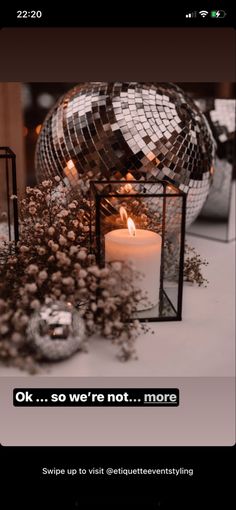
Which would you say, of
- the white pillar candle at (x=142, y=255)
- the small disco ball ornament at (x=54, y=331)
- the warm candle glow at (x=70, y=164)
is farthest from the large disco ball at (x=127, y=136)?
the small disco ball ornament at (x=54, y=331)

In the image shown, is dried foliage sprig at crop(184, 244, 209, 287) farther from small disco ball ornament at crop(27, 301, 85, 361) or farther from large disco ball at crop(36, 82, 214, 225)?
small disco ball ornament at crop(27, 301, 85, 361)

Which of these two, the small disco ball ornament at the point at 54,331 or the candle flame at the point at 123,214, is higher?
the candle flame at the point at 123,214

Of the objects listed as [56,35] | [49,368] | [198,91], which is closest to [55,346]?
[49,368]

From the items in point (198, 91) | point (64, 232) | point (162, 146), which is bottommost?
point (64, 232)

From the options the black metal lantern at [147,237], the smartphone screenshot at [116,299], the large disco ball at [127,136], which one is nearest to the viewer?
the smartphone screenshot at [116,299]

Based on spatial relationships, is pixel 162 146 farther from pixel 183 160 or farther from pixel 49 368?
pixel 49 368

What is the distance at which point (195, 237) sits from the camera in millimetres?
870

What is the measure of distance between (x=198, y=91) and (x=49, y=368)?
2.62ft

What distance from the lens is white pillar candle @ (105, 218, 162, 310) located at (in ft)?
1.84

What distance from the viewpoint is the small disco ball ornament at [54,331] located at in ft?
1.58
